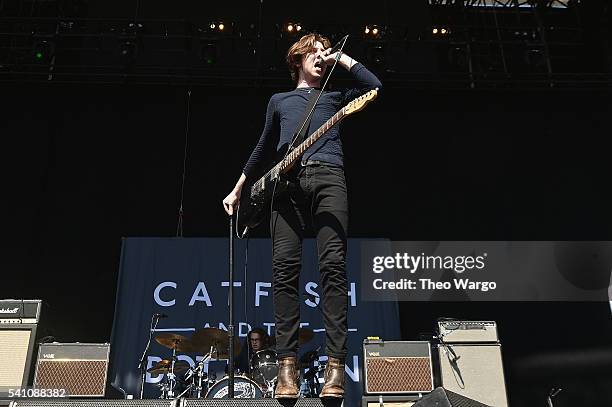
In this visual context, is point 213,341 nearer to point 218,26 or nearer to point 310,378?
point 310,378

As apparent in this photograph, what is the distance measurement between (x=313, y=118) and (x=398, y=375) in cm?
258

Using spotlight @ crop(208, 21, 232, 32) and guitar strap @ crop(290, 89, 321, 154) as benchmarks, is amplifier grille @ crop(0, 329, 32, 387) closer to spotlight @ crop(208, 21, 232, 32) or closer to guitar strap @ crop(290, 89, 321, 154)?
guitar strap @ crop(290, 89, 321, 154)

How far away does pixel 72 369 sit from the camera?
4.84m

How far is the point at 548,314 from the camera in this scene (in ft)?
22.0

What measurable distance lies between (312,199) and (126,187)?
4.90 m

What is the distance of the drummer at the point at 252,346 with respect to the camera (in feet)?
18.9

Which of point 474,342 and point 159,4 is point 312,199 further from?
point 159,4

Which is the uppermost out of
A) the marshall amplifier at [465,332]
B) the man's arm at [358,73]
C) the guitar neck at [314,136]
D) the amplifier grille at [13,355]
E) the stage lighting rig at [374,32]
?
the stage lighting rig at [374,32]

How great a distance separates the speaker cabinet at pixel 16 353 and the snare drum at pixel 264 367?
5.83ft

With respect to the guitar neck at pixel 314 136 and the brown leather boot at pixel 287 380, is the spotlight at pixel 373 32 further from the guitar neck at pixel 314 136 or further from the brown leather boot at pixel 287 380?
the brown leather boot at pixel 287 380

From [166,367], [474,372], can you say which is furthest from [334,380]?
[166,367]

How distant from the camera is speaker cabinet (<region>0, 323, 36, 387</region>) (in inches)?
183

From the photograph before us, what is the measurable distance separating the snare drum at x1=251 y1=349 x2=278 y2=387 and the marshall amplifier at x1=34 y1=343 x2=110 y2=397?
4.14 ft

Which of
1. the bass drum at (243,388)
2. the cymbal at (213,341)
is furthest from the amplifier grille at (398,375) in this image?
the cymbal at (213,341)
